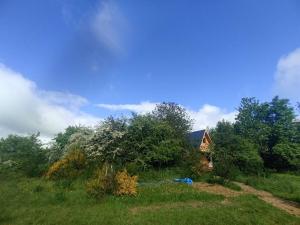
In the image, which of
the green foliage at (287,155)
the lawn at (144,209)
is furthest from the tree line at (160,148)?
the lawn at (144,209)

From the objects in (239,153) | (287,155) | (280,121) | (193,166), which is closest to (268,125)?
(280,121)

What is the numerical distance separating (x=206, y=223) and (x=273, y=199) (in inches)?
285

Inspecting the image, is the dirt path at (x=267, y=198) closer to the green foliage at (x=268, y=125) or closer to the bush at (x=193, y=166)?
the bush at (x=193, y=166)

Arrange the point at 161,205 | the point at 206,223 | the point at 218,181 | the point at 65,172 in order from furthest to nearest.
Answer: the point at 65,172 → the point at 218,181 → the point at 161,205 → the point at 206,223

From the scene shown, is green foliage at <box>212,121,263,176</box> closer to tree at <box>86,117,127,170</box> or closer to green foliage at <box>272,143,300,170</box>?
tree at <box>86,117,127,170</box>

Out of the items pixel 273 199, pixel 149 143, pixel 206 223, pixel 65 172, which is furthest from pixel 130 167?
pixel 206 223

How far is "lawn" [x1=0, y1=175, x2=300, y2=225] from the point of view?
11.6 metres

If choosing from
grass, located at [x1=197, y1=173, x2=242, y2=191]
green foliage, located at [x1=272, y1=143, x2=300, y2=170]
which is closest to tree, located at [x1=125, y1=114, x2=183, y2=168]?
grass, located at [x1=197, y1=173, x2=242, y2=191]

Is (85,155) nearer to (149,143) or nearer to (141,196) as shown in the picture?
(149,143)

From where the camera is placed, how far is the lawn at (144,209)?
1161 cm

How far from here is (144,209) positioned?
13.1 metres

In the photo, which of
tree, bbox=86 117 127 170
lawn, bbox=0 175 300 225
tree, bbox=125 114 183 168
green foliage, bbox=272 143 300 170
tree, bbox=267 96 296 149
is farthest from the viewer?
tree, bbox=267 96 296 149

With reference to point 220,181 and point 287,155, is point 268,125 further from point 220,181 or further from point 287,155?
point 220,181

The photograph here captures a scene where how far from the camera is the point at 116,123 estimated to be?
84.2 feet
